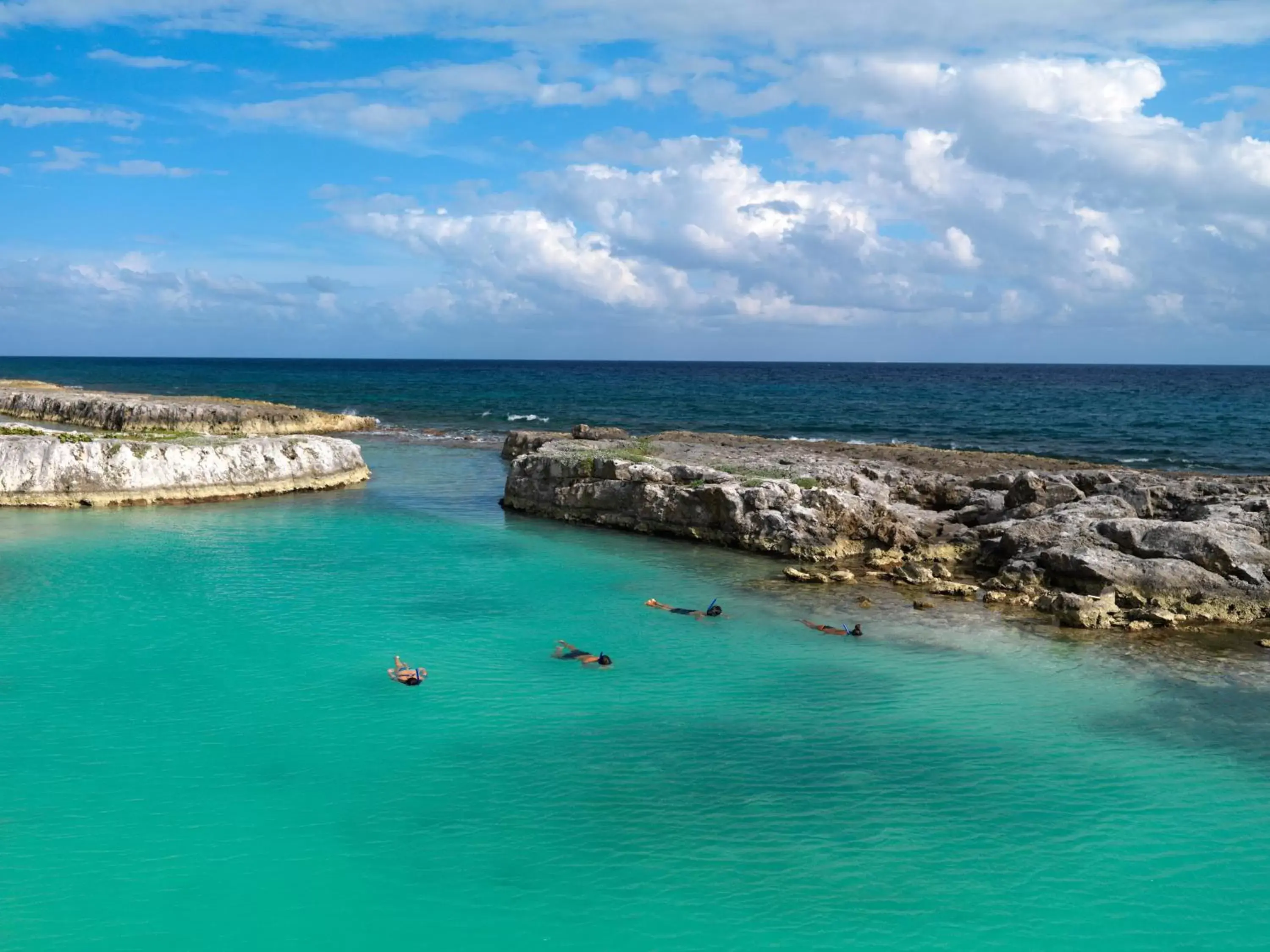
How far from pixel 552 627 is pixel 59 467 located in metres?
25.2

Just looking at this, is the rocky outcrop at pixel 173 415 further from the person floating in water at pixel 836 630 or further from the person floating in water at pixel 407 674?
the person floating in water at pixel 836 630

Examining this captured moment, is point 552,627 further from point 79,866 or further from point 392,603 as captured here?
point 79,866

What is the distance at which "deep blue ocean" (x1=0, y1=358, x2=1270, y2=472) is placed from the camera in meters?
66.4

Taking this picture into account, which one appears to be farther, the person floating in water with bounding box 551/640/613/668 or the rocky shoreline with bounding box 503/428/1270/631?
the rocky shoreline with bounding box 503/428/1270/631

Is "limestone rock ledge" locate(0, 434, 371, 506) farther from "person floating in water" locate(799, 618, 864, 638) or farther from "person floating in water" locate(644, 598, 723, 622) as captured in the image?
"person floating in water" locate(799, 618, 864, 638)

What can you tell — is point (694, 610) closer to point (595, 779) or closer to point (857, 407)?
point (595, 779)

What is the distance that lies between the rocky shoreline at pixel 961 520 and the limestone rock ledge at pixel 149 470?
36.0 feet

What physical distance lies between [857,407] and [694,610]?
79559 millimetres

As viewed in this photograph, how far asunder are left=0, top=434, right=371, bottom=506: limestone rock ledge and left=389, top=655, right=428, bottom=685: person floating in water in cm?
2312

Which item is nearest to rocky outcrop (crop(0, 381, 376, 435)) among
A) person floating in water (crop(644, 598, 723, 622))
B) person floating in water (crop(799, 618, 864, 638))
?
person floating in water (crop(644, 598, 723, 622))

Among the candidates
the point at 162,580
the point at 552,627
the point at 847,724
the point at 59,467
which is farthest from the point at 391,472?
the point at 847,724

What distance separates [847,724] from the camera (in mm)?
17766

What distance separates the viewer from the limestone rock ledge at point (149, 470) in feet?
119

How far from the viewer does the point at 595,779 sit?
1539cm
